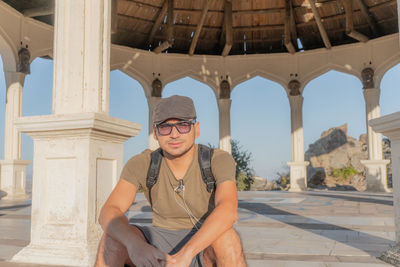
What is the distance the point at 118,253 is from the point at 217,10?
1248 centimetres

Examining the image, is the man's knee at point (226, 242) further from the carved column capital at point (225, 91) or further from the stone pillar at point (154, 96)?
the carved column capital at point (225, 91)

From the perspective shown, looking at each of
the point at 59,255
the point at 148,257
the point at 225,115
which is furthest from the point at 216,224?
the point at 225,115

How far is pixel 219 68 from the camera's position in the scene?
13.6 meters

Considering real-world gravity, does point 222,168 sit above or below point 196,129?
below

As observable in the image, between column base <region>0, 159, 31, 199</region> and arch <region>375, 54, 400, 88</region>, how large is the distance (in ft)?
34.9

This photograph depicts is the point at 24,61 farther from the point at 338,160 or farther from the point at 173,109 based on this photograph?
the point at 338,160

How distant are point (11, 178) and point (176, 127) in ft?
29.5

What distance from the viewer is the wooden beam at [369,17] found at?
11836 millimetres

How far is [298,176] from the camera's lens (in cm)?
1262

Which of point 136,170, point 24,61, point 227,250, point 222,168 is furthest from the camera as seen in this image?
point 24,61

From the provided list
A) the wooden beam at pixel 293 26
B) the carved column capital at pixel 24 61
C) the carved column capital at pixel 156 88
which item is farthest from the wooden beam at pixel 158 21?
the carved column capital at pixel 24 61

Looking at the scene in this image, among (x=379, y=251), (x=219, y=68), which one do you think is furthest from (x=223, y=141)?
(x=379, y=251)

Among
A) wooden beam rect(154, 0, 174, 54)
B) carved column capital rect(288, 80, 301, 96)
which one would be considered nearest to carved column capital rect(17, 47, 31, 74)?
wooden beam rect(154, 0, 174, 54)

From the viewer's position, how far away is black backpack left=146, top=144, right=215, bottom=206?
1.85m
